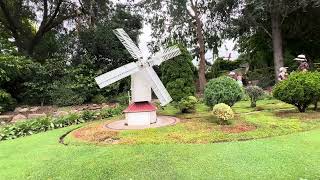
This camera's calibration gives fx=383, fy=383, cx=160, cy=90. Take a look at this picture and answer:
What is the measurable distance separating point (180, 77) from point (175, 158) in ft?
19.2

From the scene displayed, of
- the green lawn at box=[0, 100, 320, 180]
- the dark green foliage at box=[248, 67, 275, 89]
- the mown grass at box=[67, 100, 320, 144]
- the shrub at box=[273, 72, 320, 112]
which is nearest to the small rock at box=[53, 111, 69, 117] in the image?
the mown grass at box=[67, 100, 320, 144]

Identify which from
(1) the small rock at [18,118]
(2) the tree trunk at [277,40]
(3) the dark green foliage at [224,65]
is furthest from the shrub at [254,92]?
(3) the dark green foliage at [224,65]

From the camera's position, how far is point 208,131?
9984mm

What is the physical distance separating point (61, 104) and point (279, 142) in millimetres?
11497

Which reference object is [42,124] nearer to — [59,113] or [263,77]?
[59,113]

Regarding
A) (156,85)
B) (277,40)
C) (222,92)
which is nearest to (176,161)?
(156,85)

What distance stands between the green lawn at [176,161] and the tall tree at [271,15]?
11179mm

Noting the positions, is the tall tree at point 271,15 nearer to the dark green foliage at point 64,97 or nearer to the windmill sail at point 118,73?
the windmill sail at point 118,73

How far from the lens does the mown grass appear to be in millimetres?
9438

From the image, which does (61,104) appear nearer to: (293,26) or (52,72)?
(52,72)

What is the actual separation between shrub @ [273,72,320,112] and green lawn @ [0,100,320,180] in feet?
4.96

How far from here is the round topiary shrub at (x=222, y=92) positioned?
12516mm

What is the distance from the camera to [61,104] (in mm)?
17594

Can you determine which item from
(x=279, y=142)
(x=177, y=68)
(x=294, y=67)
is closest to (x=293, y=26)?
(x=294, y=67)
